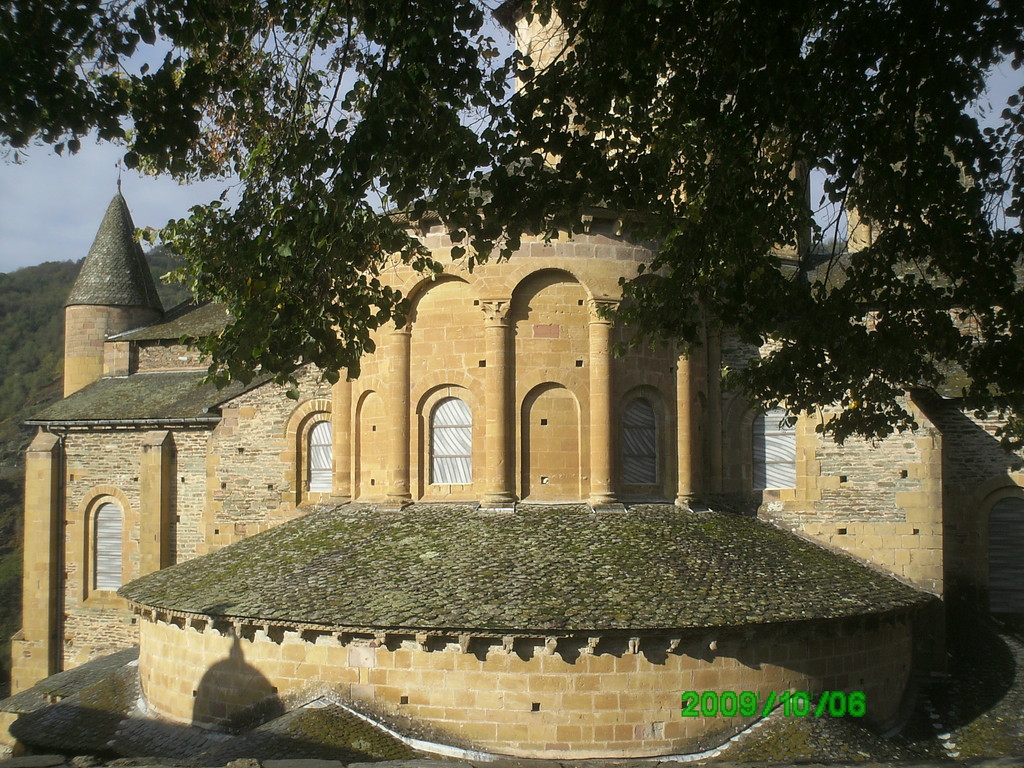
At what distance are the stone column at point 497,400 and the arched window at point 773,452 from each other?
488 centimetres

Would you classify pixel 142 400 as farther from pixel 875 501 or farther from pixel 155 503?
pixel 875 501

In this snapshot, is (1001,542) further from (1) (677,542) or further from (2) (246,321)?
(2) (246,321)

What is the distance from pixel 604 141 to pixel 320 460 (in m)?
12.0

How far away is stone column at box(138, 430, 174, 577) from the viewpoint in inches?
868

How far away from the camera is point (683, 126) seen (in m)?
9.27

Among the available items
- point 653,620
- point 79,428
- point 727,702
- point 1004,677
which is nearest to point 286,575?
point 653,620

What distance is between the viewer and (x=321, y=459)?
19.5 m

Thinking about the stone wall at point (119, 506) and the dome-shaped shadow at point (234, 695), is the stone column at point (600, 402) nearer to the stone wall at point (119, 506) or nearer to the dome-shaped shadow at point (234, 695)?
the dome-shaped shadow at point (234, 695)

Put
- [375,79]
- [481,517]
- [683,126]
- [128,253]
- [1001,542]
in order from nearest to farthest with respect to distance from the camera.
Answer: [375,79] → [683,126] → [481,517] → [1001,542] → [128,253]

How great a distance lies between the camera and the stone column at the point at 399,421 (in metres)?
15.8

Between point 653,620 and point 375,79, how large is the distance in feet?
22.4

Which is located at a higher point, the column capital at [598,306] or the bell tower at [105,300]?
the bell tower at [105,300]

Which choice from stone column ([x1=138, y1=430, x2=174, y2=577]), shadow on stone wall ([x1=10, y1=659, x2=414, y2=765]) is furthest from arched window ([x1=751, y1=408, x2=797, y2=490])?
stone column ([x1=138, y1=430, x2=174, y2=577])

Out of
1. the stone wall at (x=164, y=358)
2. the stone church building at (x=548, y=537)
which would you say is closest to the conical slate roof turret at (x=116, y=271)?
the stone wall at (x=164, y=358)
